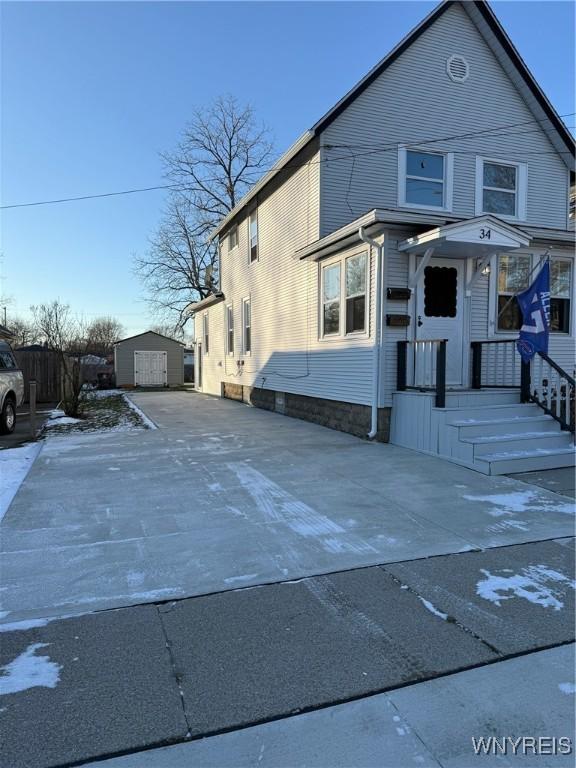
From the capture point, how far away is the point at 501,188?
10.6m

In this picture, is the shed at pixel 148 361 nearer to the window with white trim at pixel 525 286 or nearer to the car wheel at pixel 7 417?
the car wheel at pixel 7 417

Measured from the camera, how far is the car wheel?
9.41m

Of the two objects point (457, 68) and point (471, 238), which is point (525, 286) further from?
point (457, 68)

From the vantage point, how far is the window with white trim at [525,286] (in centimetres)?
873

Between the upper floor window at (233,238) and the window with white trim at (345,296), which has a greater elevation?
the upper floor window at (233,238)

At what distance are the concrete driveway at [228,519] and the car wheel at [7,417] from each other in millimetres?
2984

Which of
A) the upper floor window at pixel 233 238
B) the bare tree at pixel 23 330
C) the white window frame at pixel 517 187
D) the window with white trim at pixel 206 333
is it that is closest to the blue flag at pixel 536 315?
the white window frame at pixel 517 187

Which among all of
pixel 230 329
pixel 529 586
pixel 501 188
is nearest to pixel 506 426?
pixel 529 586

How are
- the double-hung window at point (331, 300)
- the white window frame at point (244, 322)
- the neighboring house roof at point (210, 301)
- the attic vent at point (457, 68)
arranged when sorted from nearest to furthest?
the double-hung window at point (331, 300), the attic vent at point (457, 68), the white window frame at point (244, 322), the neighboring house roof at point (210, 301)

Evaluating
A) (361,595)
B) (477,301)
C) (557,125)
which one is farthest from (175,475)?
(557,125)

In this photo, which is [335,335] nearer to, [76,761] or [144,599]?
[144,599]

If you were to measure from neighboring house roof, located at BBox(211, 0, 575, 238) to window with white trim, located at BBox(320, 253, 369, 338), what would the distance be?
9.16ft

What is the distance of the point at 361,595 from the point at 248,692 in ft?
3.47
